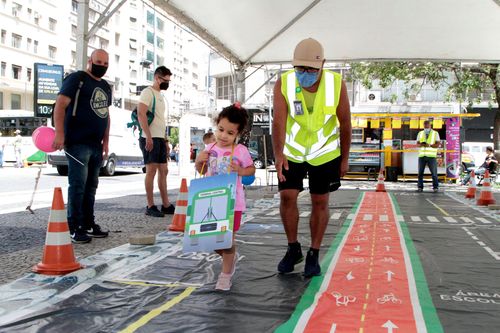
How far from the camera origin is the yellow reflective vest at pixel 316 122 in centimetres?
387

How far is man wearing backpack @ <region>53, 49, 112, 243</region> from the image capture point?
192 inches

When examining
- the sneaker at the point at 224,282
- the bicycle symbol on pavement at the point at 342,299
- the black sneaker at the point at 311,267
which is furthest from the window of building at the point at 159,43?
the bicycle symbol on pavement at the point at 342,299

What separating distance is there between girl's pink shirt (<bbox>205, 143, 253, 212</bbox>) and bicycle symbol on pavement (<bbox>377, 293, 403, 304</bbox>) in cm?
108

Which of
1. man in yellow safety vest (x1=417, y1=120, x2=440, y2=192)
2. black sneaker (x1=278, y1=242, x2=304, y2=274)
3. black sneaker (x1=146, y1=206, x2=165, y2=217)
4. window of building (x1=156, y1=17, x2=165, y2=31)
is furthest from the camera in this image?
window of building (x1=156, y1=17, x2=165, y2=31)

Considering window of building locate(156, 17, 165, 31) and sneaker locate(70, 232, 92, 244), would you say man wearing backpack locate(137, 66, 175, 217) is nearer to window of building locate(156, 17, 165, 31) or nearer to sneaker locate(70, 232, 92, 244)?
sneaker locate(70, 232, 92, 244)

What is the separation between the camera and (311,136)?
3893mm

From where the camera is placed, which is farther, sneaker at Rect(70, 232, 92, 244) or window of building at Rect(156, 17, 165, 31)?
window of building at Rect(156, 17, 165, 31)

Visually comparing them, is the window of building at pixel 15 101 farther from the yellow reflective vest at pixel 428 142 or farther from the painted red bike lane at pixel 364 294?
the painted red bike lane at pixel 364 294

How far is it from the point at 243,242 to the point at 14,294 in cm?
250

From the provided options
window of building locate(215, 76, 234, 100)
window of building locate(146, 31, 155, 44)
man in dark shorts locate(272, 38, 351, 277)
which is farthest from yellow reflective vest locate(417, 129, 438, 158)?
window of building locate(146, 31, 155, 44)

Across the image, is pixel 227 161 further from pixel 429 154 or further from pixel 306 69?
pixel 429 154

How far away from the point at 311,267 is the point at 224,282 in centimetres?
71

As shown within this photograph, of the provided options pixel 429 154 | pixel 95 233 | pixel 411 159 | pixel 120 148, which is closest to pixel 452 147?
pixel 411 159

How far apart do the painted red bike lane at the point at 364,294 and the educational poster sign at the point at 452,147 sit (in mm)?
14079
